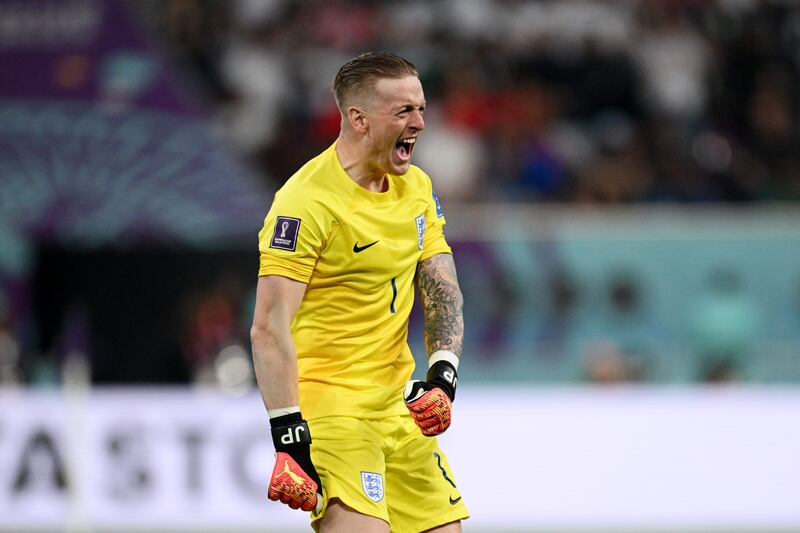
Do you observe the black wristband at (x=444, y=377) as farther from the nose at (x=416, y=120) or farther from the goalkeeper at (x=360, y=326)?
the nose at (x=416, y=120)

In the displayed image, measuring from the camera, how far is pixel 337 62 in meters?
15.0

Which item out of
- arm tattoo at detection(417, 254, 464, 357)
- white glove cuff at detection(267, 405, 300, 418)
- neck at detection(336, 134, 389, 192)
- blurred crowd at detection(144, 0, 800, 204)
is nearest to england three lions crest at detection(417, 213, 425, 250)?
arm tattoo at detection(417, 254, 464, 357)

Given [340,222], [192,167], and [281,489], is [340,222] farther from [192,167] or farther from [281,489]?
[192,167]

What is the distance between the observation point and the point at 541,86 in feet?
49.5

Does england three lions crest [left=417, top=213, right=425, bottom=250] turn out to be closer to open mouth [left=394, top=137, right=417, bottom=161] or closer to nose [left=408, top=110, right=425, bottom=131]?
open mouth [left=394, top=137, right=417, bottom=161]

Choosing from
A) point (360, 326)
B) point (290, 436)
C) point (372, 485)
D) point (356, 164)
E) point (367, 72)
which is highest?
point (367, 72)

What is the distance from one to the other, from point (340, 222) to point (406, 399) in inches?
27.3

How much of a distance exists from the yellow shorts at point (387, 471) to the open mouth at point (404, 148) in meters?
1.00

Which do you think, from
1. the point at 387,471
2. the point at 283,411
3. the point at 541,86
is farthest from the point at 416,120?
the point at 541,86

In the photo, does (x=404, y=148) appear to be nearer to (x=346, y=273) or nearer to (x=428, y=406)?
(x=346, y=273)

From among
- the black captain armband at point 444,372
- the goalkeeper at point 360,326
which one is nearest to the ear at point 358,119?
the goalkeeper at point 360,326

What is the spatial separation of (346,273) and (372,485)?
791mm

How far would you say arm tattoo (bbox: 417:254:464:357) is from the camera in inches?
226

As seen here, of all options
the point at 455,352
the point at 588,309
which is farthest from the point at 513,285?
the point at 455,352
